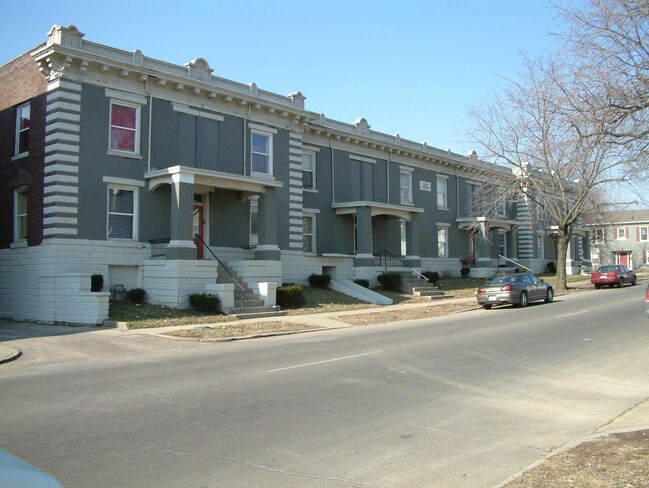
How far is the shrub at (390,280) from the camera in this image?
29.6 metres

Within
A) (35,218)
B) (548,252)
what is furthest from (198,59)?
(548,252)

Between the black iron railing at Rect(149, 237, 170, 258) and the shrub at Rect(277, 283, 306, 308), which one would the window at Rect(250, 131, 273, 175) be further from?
the shrub at Rect(277, 283, 306, 308)

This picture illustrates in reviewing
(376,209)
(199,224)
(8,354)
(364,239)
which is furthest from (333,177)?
(8,354)

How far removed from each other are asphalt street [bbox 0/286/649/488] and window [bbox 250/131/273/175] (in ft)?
43.0

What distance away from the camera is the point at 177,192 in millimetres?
20891

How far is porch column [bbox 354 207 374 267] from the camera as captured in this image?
29922 millimetres

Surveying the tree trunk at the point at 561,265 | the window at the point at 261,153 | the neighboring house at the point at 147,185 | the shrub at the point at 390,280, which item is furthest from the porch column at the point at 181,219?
the tree trunk at the point at 561,265

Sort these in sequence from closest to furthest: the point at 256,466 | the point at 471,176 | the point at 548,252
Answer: the point at 256,466
the point at 471,176
the point at 548,252

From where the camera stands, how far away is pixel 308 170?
30250 millimetres

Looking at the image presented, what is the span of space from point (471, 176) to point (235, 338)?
95.4 feet

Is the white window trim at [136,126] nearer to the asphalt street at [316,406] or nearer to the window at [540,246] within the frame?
the asphalt street at [316,406]

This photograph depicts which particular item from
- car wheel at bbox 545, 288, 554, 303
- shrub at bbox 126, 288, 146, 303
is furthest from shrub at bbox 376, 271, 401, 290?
shrub at bbox 126, 288, 146, 303

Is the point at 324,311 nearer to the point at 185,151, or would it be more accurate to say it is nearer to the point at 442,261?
the point at 185,151

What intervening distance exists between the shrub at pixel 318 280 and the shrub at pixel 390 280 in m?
3.26
